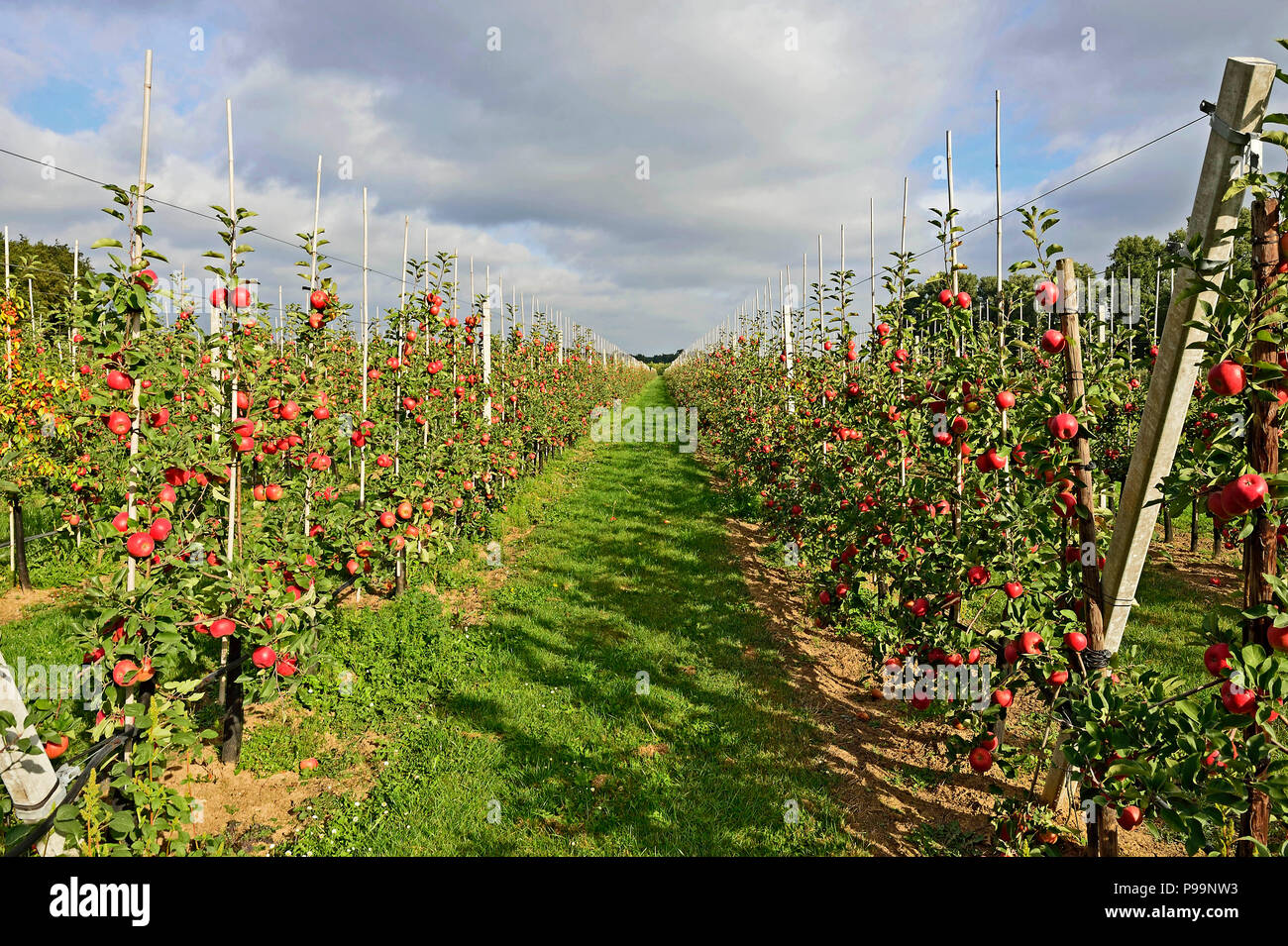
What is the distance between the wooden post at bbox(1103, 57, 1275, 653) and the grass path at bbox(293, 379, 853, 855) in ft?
6.71

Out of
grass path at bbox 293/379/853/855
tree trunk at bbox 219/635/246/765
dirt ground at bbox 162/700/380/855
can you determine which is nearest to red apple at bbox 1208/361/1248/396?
grass path at bbox 293/379/853/855

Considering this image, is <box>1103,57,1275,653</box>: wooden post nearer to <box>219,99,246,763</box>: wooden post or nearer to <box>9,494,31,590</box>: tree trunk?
<box>219,99,246,763</box>: wooden post

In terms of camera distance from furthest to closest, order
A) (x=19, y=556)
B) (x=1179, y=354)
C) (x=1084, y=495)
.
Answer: (x=19, y=556) < (x=1084, y=495) < (x=1179, y=354)

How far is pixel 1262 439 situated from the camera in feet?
6.64

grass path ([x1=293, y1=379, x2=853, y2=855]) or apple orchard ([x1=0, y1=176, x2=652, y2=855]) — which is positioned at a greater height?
apple orchard ([x1=0, y1=176, x2=652, y2=855])

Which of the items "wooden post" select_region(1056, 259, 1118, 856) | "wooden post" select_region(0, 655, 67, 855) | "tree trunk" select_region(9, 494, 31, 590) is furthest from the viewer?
"tree trunk" select_region(9, 494, 31, 590)

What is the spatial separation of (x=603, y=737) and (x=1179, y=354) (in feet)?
13.0

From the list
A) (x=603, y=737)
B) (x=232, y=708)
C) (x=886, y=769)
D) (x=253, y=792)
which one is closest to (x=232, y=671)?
(x=232, y=708)

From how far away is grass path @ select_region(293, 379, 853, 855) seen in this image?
362cm

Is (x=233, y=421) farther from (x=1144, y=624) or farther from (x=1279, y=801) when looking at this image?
(x=1144, y=624)

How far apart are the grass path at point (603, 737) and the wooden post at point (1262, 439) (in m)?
2.29

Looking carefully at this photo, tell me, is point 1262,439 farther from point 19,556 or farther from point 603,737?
point 19,556

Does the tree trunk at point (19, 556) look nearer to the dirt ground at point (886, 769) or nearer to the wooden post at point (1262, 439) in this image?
the dirt ground at point (886, 769)
